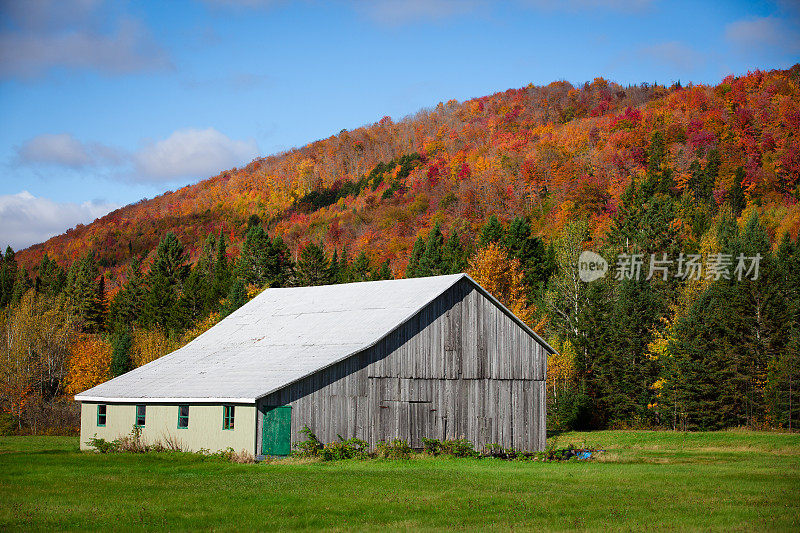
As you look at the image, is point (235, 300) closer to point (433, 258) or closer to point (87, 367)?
point (87, 367)

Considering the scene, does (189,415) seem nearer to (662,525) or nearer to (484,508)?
(484,508)

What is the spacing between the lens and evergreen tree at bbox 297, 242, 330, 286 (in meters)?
98.6

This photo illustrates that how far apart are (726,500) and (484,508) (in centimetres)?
697

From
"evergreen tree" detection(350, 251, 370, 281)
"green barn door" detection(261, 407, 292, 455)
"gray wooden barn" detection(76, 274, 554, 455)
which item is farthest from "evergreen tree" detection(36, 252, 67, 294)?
"green barn door" detection(261, 407, 292, 455)

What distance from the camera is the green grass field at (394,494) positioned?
19734 millimetres

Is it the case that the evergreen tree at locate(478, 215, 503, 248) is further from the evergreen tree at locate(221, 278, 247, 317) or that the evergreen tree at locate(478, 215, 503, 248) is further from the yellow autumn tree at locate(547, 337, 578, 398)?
the evergreen tree at locate(221, 278, 247, 317)

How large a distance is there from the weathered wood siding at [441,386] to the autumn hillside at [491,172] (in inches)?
1953

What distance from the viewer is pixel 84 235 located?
182 metres

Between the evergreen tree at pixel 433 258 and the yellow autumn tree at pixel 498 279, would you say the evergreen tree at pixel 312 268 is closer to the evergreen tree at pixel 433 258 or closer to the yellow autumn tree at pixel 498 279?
the evergreen tree at pixel 433 258

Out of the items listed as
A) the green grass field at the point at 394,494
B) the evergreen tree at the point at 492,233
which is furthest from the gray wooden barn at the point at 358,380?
the evergreen tree at the point at 492,233

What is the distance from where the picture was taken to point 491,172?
126250 millimetres

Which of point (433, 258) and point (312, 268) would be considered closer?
point (433, 258)

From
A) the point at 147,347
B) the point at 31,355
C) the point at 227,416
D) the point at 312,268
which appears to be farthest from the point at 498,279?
the point at 312,268

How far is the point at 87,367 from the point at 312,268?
3232 centimetres
